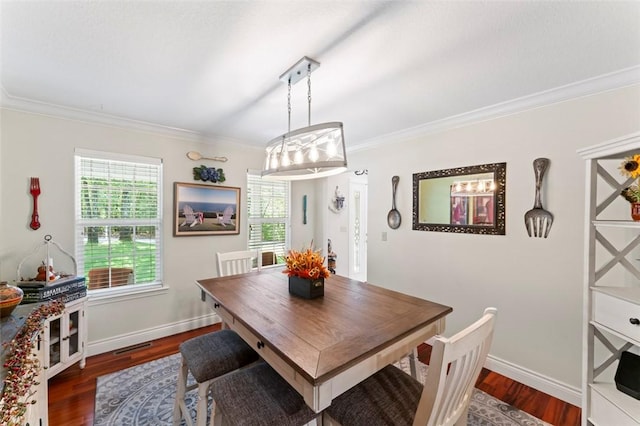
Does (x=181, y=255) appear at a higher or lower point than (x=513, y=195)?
lower

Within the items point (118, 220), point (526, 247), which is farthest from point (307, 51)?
point (118, 220)

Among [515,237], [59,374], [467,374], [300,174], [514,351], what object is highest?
[300,174]

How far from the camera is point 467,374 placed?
3.47 ft

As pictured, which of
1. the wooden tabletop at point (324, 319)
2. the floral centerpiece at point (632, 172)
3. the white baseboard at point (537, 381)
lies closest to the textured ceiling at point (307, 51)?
the floral centerpiece at point (632, 172)

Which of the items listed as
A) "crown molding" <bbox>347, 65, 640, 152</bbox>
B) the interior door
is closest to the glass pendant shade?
"crown molding" <bbox>347, 65, 640, 152</bbox>

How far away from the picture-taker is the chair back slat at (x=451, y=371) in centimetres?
88

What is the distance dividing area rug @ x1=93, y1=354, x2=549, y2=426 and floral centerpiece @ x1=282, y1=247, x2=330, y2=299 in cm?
117

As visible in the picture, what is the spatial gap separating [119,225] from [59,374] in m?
1.37

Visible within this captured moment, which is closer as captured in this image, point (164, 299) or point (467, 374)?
point (467, 374)

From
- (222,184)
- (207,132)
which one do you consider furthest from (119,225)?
(207,132)

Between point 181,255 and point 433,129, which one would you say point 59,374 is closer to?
point 181,255

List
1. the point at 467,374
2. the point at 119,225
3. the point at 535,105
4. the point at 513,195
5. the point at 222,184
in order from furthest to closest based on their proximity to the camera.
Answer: the point at 222,184 → the point at 119,225 → the point at 513,195 → the point at 535,105 → the point at 467,374

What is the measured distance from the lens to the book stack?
2053 mm

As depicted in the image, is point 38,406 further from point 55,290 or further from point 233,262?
point 233,262
